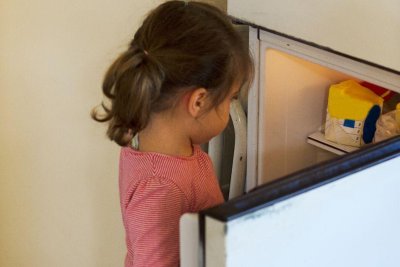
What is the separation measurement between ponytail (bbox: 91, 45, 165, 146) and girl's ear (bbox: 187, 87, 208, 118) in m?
0.05

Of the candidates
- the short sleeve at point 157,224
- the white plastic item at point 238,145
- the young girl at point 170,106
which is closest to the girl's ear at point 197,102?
the young girl at point 170,106

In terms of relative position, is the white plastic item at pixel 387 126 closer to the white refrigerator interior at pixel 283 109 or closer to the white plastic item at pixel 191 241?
the white refrigerator interior at pixel 283 109

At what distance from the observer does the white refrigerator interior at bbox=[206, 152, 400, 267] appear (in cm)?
66

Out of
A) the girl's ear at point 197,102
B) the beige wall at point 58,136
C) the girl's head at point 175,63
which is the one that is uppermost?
the girl's head at point 175,63

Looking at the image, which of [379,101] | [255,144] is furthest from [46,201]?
[379,101]

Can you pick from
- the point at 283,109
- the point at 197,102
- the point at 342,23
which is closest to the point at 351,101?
the point at 283,109

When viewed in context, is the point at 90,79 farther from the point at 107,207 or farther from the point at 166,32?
the point at 166,32

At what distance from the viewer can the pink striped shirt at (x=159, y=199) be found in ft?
3.08

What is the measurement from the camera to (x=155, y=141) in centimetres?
101

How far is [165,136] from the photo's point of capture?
1.00 metres

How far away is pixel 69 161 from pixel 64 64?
0.78 feet

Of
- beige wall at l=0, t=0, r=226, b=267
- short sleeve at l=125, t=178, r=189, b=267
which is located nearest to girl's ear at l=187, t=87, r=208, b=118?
short sleeve at l=125, t=178, r=189, b=267

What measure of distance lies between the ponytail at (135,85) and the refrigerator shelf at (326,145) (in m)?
0.43

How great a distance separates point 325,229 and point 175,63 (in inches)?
13.0
